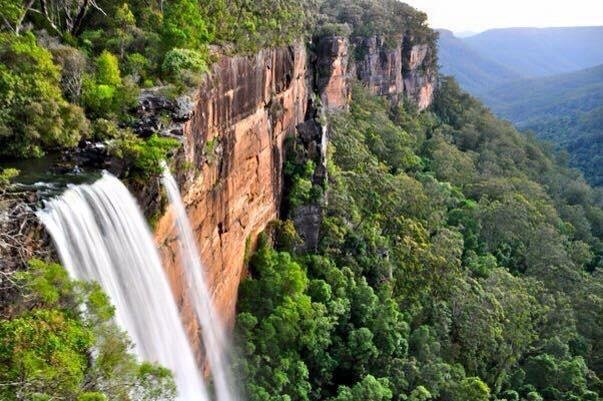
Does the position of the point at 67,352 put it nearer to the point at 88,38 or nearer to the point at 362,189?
the point at 88,38

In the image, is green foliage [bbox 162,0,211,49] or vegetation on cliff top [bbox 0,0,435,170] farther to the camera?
green foliage [bbox 162,0,211,49]

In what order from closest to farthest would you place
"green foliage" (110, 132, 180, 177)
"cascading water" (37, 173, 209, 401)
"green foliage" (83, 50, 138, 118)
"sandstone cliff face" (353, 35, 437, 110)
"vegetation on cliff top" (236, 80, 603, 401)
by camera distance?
"cascading water" (37, 173, 209, 401) < "green foliage" (110, 132, 180, 177) < "green foliage" (83, 50, 138, 118) < "vegetation on cliff top" (236, 80, 603, 401) < "sandstone cliff face" (353, 35, 437, 110)

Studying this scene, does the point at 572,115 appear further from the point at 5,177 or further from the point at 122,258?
the point at 5,177

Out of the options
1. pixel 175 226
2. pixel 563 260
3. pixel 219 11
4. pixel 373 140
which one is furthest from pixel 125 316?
pixel 373 140

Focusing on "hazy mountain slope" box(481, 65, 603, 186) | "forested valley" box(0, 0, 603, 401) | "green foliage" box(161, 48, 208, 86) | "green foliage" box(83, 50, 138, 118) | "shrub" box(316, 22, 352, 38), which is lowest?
"hazy mountain slope" box(481, 65, 603, 186)

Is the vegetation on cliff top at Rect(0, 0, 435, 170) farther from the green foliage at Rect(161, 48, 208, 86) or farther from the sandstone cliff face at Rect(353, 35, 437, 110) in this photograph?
the sandstone cliff face at Rect(353, 35, 437, 110)

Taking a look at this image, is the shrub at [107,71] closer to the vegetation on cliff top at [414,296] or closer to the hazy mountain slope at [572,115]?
the vegetation on cliff top at [414,296]

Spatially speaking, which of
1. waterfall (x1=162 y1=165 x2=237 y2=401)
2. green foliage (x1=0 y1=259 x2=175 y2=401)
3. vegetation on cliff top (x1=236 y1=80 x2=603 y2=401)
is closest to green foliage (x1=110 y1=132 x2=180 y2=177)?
waterfall (x1=162 y1=165 x2=237 y2=401)
